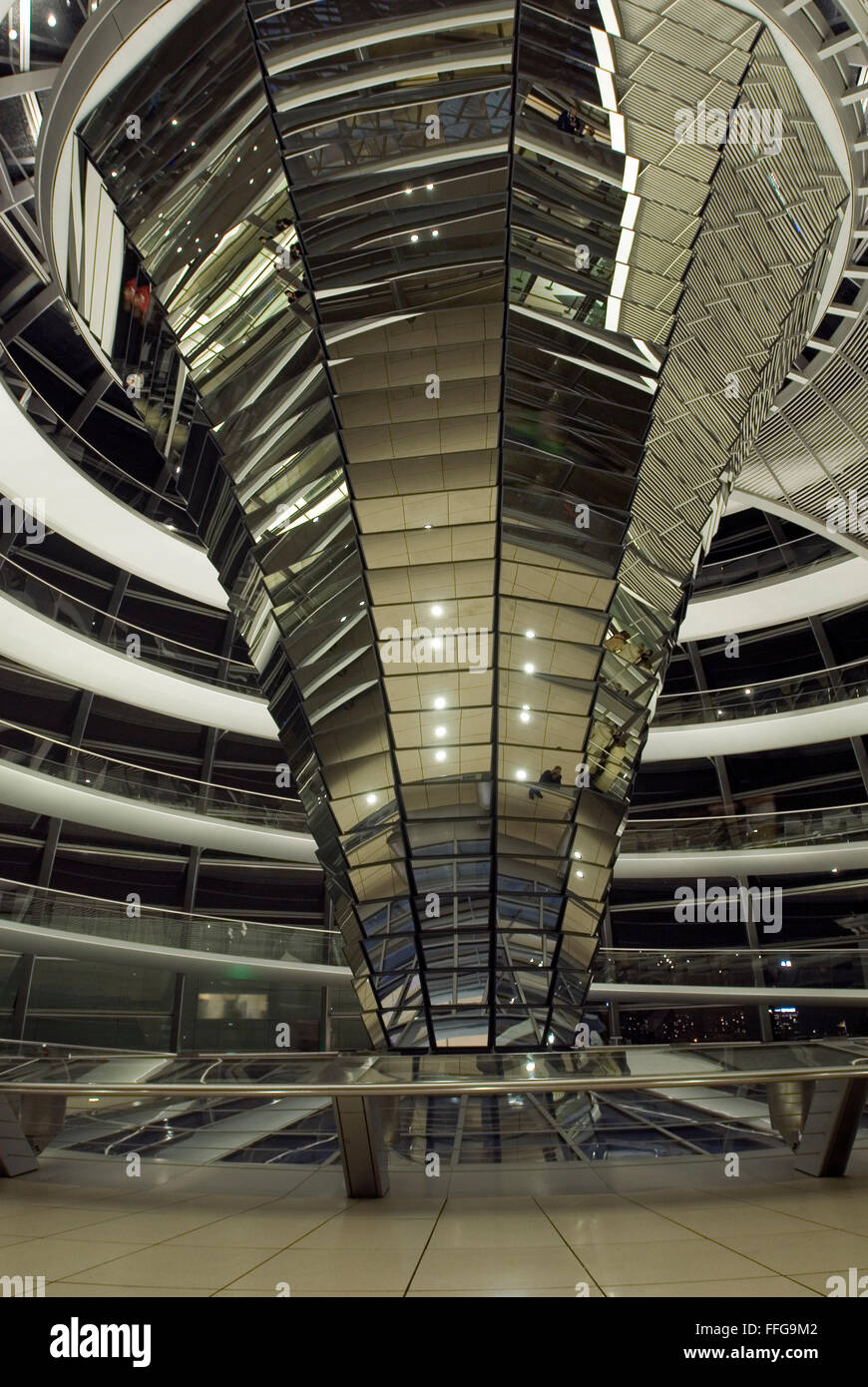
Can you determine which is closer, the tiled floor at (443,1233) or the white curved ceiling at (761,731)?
the tiled floor at (443,1233)

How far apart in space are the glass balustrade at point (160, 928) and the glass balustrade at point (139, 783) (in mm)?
2528

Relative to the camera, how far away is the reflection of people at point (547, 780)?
11078mm

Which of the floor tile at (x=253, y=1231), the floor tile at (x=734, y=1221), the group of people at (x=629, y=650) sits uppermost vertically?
the group of people at (x=629, y=650)

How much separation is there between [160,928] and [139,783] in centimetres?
371

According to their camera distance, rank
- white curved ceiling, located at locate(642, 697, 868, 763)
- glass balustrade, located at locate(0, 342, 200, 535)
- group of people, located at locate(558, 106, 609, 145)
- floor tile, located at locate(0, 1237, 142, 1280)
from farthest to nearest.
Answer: white curved ceiling, located at locate(642, 697, 868, 763)
glass balustrade, located at locate(0, 342, 200, 535)
group of people, located at locate(558, 106, 609, 145)
floor tile, located at locate(0, 1237, 142, 1280)

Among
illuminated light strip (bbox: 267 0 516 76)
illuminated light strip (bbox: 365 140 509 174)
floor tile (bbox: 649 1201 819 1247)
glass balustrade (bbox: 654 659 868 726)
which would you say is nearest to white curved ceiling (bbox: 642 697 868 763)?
glass balustrade (bbox: 654 659 868 726)

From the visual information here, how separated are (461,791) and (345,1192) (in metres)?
5.43

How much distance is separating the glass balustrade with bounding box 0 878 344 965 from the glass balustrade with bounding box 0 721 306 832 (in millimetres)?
2528

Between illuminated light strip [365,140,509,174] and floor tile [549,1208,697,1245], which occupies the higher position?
illuminated light strip [365,140,509,174]

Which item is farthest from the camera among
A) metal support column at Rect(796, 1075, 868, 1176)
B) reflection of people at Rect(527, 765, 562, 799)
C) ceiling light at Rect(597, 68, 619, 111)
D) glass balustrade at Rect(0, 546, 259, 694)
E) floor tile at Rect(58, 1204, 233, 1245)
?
glass balustrade at Rect(0, 546, 259, 694)

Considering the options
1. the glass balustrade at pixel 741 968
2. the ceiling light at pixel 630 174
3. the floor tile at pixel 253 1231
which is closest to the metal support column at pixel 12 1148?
the floor tile at pixel 253 1231

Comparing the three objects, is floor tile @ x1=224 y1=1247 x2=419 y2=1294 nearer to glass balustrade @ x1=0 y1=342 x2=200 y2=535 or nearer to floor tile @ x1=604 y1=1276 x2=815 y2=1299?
floor tile @ x1=604 y1=1276 x2=815 y2=1299

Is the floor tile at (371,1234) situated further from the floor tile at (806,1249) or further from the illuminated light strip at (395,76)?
the illuminated light strip at (395,76)

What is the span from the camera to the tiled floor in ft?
12.9
